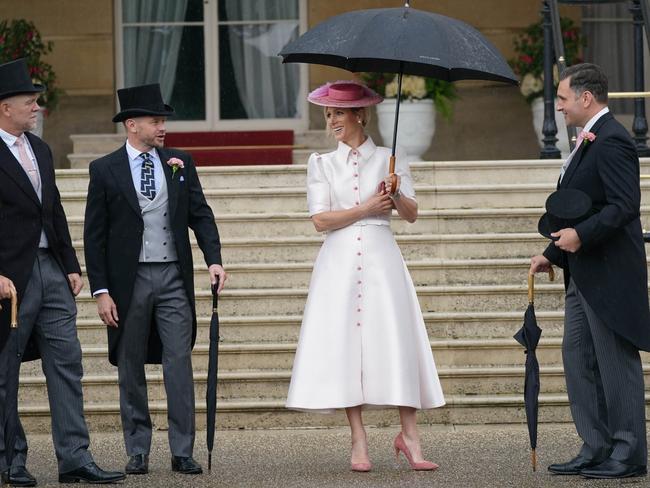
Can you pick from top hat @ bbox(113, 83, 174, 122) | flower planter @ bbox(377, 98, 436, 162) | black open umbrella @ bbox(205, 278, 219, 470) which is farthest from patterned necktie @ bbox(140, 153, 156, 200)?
flower planter @ bbox(377, 98, 436, 162)

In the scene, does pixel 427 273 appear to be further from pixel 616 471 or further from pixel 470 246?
pixel 616 471

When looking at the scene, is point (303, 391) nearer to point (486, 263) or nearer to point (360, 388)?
point (360, 388)

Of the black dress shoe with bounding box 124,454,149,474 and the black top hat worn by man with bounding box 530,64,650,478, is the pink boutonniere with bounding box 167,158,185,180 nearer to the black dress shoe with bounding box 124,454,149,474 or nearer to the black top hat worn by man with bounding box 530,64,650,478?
the black dress shoe with bounding box 124,454,149,474

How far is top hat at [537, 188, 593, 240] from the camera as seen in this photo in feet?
23.0

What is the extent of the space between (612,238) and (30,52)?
23.5 feet

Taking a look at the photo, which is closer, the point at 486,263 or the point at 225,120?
the point at 486,263

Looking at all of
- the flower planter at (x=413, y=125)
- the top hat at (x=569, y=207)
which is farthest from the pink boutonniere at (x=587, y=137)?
Result: the flower planter at (x=413, y=125)

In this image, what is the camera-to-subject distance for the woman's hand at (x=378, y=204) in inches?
288

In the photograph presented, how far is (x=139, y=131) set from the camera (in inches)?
298

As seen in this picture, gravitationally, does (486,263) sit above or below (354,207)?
below

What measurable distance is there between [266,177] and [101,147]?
129 inches

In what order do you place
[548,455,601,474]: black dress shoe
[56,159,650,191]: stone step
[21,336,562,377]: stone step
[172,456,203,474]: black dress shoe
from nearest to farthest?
[548,455,601,474]: black dress shoe
[172,456,203,474]: black dress shoe
[21,336,562,377]: stone step
[56,159,650,191]: stone step

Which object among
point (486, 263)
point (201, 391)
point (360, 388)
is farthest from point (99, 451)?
point (486, 263)

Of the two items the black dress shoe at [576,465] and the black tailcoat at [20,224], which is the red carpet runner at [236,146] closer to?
the black tailcoat at [20,224]
